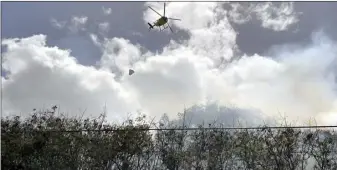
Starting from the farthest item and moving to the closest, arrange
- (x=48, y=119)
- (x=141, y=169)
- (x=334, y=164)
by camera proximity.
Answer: (x=48, y=119)
(x=141, y=169)
(x=334, y=164)

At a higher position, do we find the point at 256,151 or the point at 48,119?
the point at 48,119

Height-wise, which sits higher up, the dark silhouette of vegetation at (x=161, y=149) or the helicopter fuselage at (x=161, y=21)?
the helicopter fuselage at (x=161, y=21)

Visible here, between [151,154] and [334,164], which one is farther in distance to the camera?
[151,154]

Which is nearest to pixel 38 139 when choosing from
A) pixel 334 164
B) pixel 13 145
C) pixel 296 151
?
pixel 13 145

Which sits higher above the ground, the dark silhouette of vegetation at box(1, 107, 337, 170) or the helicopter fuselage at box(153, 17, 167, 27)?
the helicopter fuselage at box(153, 17, 167, 27)

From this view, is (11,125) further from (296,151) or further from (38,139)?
(296,151)

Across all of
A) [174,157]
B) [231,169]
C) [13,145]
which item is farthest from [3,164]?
[231,169]

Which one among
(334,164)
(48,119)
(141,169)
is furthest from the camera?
(48,119)
